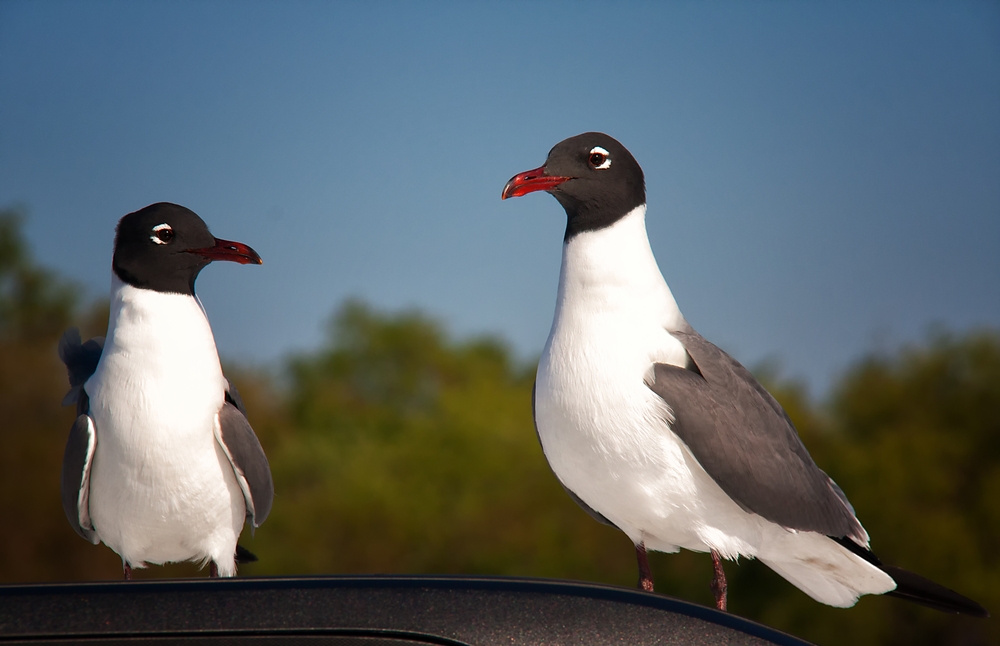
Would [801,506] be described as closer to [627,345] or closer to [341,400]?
[627,345]

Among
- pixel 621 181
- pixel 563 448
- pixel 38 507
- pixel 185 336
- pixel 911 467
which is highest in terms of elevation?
pixel 621 181

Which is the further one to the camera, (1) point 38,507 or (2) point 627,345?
(1) point 38,507

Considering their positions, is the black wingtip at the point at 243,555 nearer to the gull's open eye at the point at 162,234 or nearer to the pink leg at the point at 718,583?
the gull's open eye at the point at 162,234

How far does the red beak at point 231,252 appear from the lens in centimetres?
306

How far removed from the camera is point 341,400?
4116 centimetres

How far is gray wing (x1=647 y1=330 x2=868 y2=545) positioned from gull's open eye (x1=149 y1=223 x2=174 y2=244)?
1.79m

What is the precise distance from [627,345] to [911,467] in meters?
26.6

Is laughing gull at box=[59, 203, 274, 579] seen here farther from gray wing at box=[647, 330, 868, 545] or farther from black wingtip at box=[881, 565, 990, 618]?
black wingtip at box=[881, 565, 990, 618]

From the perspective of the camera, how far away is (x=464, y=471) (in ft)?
123

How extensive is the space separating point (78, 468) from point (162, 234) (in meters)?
0.89

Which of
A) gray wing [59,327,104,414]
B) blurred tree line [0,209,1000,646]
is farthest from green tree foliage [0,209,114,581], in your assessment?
gray wing [59,327,104,414]

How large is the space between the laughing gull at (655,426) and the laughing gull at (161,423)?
1.16m

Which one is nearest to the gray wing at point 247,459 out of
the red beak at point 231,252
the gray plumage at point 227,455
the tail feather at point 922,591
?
the gray plumage at point 227,455

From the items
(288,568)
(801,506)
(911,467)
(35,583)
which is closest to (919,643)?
(911,467)
